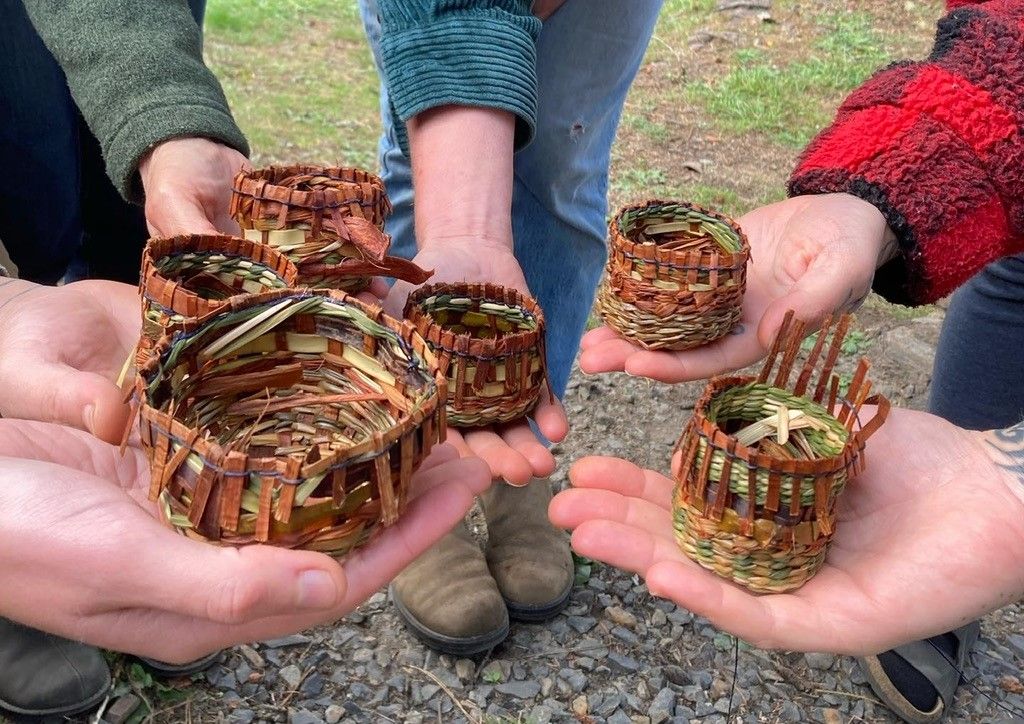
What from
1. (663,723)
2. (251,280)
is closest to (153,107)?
(251,280)

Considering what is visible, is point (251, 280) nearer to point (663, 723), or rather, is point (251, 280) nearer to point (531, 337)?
point (531, 337)

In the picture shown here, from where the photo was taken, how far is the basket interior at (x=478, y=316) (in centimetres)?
218

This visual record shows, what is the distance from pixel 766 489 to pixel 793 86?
5930 millimetres

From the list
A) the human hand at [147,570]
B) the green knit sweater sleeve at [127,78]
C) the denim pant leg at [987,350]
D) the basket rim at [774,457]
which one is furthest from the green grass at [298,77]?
the human hand at [147,570]

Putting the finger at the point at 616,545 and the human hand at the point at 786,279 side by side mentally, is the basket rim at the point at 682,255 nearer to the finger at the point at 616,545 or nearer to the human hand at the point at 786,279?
the human hand at the point at 786,279

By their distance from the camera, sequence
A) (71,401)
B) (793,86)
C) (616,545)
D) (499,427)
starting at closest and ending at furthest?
(71,401)
(616,545)
(499,427)
(793,86)

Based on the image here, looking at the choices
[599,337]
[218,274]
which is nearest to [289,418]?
[218,274]

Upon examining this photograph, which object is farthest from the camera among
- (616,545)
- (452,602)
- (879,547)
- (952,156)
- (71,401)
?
(452,602)

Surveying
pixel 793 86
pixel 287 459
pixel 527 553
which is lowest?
pixel 527 553

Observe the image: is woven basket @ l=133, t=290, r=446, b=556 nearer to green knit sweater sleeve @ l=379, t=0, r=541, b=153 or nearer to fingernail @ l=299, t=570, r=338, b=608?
fingernail @ l=299, t=570, r=338, b=608

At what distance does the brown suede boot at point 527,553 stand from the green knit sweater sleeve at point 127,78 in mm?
1287

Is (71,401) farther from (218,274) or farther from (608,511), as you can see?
(608,511)

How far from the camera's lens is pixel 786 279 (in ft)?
8.42

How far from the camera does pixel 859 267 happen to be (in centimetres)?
225
